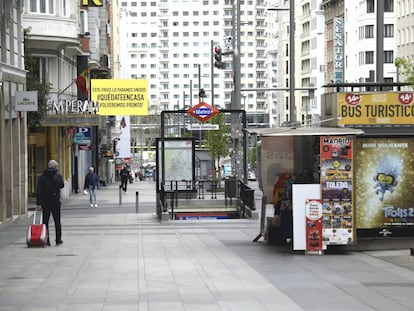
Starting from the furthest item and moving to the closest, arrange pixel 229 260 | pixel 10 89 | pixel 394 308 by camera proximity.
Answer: pixel 10 89 → pixel 229 260 → pixel 394 308

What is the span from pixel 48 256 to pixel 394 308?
925cm

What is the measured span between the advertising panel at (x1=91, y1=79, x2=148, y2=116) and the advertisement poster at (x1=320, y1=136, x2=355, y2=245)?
154 ft

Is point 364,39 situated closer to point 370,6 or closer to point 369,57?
point 369,57

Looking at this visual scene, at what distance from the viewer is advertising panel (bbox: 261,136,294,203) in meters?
23.9

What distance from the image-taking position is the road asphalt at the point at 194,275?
14.9 meters

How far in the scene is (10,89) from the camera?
35438 millimetres

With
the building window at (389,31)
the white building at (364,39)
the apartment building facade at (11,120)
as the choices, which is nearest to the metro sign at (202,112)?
the apartment building facade at (11,120)

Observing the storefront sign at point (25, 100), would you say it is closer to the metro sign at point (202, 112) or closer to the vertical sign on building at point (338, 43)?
the metro sign at point (202, 112)

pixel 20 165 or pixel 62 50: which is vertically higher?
pixel 62 50

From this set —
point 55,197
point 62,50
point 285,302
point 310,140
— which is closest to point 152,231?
point 55,197

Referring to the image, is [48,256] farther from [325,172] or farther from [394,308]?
[394,308]

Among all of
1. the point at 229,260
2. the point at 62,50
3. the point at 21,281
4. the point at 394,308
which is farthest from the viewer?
the point at 62,50

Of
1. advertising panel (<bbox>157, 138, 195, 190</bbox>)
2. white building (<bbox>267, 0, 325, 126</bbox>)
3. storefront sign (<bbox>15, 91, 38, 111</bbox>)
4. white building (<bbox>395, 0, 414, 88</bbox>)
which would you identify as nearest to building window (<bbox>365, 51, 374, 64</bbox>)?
white building (<bbox>395, 0, 414, 88</bbox>)

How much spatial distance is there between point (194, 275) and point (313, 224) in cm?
395
